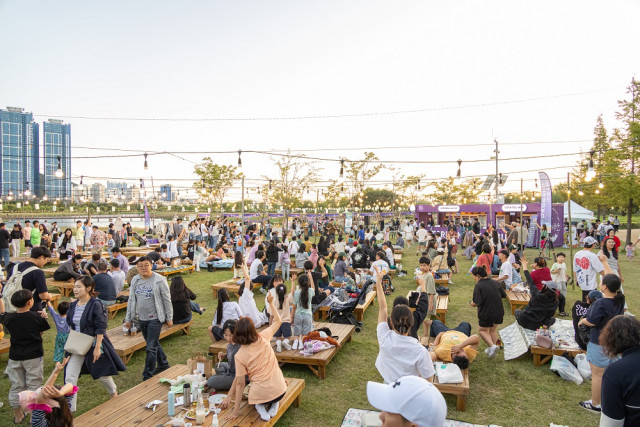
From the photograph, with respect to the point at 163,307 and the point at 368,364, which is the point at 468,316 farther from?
the point at 163,307

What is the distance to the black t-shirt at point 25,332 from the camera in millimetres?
3994

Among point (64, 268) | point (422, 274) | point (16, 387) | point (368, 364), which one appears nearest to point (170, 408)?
point (16, 387)

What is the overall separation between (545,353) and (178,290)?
6.37 m

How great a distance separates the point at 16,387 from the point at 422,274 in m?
6.52

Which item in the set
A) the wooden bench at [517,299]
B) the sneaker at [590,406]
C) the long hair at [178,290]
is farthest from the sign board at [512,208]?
the long hair at [178,290]

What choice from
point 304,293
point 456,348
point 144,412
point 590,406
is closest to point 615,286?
point 590,406

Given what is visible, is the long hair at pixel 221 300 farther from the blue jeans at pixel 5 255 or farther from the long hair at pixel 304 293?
the blue jeans at pixel 5 255

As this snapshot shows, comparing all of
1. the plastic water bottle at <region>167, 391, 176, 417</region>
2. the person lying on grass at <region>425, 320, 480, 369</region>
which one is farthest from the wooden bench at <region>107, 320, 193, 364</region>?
the person lying on grass at <region>425, 320, 480, 369</region>

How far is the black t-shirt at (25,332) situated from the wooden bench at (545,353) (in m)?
6.92

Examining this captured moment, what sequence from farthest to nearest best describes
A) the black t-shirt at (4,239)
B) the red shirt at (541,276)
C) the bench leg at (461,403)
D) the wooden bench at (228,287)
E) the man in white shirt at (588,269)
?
1. the black t-shirt at (4,239)
2. the wooden bench at (228,287)
3. the red shirt at (541,276)
4. the man in white shirt at (588,269)
5. the bench leg at (461,403)

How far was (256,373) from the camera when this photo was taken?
12.0ft

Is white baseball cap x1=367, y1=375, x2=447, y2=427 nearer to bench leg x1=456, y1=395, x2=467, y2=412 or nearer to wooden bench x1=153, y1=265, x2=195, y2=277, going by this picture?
bench leg x1=456, y1=395, x2=467, y2=412

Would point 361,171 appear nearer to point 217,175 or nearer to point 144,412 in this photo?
point 217,175

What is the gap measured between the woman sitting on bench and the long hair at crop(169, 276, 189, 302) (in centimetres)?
331
